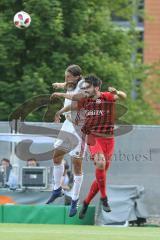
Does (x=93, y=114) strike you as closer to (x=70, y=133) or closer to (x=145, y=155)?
(x=70, y=133)

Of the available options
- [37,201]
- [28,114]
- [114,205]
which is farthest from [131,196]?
[28,114]

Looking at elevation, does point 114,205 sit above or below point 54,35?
below

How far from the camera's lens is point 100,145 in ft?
42.8

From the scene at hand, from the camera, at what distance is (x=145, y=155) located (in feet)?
57.3

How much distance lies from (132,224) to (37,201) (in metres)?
2.20

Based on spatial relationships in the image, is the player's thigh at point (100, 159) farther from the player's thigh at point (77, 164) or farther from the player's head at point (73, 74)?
the player's head at point (73, 74)

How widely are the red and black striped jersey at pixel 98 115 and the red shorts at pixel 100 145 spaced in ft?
0.41

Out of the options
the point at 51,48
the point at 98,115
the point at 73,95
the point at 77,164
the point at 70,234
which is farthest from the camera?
the point at 51,48

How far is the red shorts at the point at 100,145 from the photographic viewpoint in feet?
42.5

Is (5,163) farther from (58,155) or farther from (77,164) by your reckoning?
(77,164)

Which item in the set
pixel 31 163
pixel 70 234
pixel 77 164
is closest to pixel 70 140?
pixel 77 164

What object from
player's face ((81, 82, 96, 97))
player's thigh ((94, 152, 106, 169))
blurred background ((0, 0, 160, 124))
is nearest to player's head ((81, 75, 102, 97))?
player's face ((81, 82, 96, 97))

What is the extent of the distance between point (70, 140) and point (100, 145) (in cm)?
64

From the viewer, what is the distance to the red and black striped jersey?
12.9 meters
